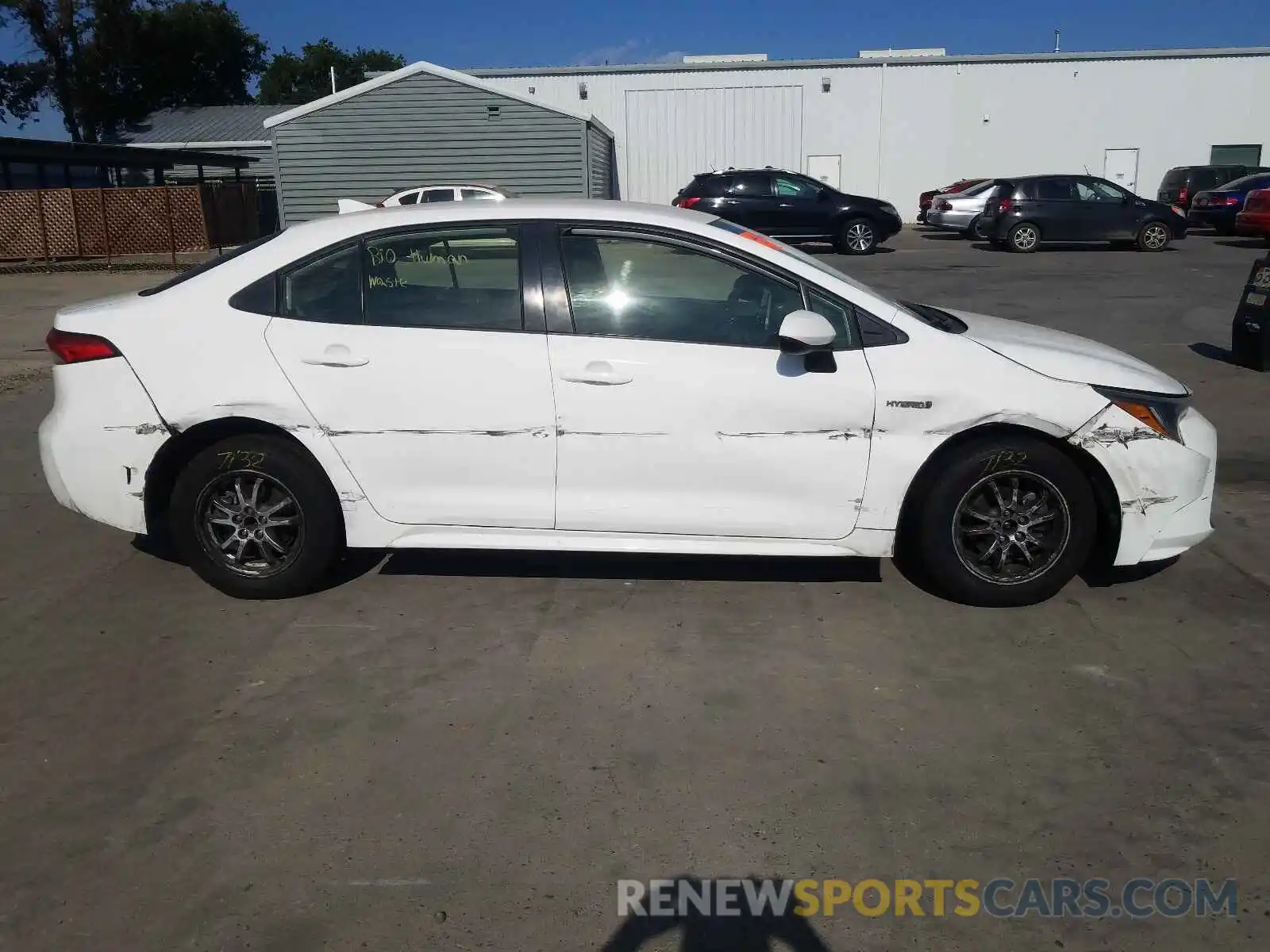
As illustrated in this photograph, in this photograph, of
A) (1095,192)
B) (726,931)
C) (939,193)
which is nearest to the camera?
(726,931)

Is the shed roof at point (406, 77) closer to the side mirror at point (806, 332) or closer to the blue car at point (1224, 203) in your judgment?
the blue car at point (1224, 203)

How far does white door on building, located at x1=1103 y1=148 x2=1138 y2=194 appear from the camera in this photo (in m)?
36.4

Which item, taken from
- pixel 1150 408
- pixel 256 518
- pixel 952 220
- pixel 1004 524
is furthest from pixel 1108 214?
pixel 256 518

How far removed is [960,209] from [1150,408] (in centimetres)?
2495

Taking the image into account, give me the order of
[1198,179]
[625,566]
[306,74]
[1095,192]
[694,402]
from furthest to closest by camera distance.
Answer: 1. [306,74]
2. [1198,179]
3. [1095,192]
4. [625,566]
5. [694,402]

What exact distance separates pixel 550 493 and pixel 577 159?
21.8 m

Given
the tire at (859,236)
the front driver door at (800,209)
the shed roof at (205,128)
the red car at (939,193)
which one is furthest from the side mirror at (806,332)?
the shed roof at (205,128)

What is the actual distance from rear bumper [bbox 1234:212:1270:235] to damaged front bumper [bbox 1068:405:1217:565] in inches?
842

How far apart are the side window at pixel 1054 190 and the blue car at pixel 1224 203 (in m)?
4.46

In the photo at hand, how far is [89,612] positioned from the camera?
4645 mm

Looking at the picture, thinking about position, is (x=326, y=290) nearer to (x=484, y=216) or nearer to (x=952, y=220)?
(x=484, y=216)

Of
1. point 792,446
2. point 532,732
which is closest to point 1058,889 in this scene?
point 532,732

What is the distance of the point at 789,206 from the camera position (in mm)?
23391

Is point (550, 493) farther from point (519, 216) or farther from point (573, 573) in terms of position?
point (519, 216)
